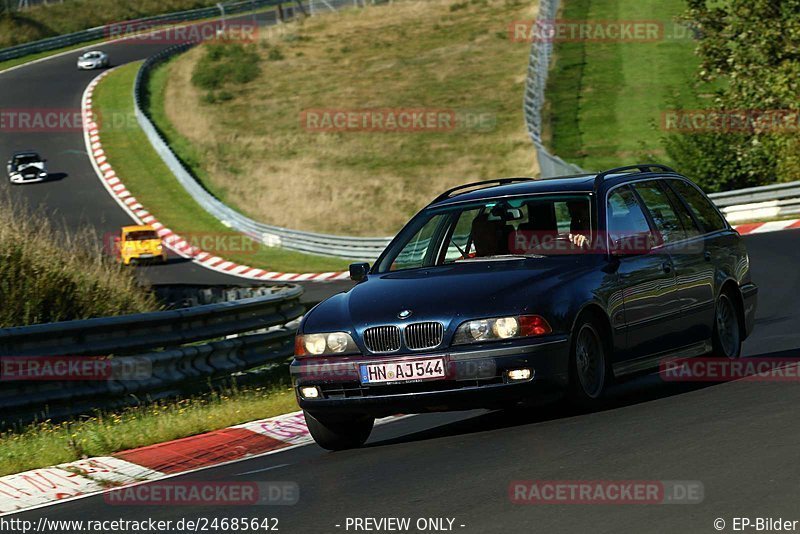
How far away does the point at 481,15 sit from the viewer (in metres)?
72.0

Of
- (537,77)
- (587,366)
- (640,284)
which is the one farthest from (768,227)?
(537,77)

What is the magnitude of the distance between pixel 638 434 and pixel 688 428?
308 mm

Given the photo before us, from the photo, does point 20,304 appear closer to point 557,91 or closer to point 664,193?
point 664,193

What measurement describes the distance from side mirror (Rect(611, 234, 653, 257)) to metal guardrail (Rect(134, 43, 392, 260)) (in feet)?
71.3

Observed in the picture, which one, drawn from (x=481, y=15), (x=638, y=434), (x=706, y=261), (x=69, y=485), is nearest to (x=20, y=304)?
(x=69, y=485)

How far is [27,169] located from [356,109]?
1540 cm

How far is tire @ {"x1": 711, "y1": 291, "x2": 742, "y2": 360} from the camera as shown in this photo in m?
A: 10.2

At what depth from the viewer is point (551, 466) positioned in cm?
684

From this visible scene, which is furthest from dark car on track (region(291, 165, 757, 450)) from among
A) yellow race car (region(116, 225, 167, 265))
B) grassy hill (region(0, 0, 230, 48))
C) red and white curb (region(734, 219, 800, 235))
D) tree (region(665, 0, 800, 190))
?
grassy hill (region(0, 0, 230, 48))

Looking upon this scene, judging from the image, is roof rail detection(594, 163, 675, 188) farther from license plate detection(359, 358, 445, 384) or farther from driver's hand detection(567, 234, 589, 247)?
license plate detection(359, 358, 445, 384)

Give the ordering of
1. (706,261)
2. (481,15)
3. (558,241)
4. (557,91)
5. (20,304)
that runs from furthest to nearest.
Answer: (481,15), (557,91), (20,304), (706,261), (558,241)

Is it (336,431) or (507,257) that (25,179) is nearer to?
(507,257)

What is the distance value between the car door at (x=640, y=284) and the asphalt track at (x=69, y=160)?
16.1 metres

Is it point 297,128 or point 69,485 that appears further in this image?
point 297,128
